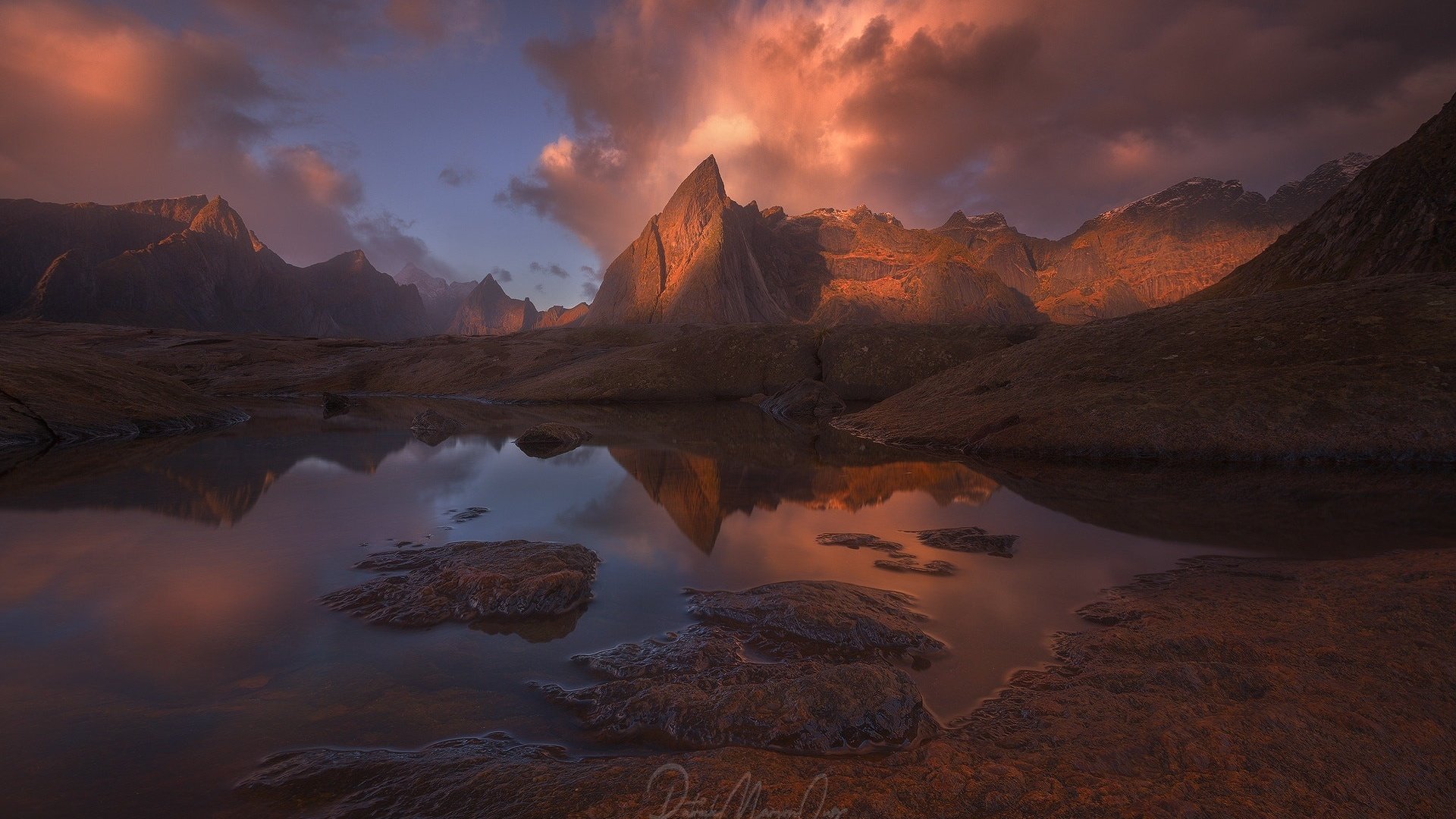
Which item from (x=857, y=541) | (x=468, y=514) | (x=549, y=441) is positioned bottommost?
(x=857, y=541)

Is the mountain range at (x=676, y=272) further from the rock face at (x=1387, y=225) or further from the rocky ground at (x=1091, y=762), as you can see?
the rocky ground at (x=1091, y=762)

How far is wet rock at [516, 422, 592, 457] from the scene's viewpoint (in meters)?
18.6

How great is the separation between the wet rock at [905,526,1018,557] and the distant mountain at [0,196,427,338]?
624 feet

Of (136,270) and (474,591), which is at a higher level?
(136,270)

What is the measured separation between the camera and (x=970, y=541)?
8.38m

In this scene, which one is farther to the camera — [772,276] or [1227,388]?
[772,276]

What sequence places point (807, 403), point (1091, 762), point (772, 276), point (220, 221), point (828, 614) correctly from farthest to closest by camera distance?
point (220, 221) < point (772, 276) < point (807, 403) < point (828, 614) < point (1091, 762)

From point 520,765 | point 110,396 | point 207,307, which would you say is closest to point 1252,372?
point 520,765

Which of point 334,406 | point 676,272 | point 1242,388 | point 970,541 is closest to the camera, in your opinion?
point 970,541

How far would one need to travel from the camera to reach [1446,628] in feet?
14.9

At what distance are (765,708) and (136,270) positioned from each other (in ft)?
692

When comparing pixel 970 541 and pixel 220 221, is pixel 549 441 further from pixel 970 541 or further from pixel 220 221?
pixel 220 221

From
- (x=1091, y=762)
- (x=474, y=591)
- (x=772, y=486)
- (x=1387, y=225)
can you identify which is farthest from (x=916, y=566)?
(x=1387, y=225)

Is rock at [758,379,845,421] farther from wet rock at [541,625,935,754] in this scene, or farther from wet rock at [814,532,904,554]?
wet rock at [541,625,935,754]
